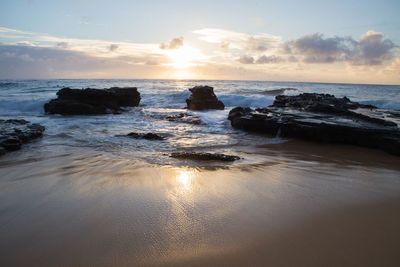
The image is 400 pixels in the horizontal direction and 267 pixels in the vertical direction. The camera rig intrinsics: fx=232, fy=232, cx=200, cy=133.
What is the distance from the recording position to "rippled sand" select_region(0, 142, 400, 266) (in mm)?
1751

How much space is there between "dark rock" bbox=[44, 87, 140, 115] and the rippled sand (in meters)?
9.81

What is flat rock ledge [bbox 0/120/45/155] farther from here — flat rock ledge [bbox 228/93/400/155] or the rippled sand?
flat rock ledge [bbox 228/93/400/155]

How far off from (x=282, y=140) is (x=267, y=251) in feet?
17.4

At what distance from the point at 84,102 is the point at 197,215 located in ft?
45.3

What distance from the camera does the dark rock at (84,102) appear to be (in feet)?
42.8

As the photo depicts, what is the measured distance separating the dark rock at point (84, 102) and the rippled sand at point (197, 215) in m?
9.81

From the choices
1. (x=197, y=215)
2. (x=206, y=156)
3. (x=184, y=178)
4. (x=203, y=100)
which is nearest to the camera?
(x=197, y=215)

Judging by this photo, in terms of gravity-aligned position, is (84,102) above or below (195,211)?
above

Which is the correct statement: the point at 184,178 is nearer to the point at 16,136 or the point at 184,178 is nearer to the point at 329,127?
the point at 16,136

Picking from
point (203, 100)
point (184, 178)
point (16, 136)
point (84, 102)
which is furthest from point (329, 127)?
point (84, 102)

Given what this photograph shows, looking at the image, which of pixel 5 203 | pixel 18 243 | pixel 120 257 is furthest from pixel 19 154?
pixel 120 257

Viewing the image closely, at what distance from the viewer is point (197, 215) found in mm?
2305

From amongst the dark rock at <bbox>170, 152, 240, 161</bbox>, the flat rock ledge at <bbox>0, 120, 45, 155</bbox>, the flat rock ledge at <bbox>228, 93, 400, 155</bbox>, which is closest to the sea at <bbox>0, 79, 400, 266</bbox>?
the dark rock at <bbox>170, 152, 240, 161</bbox>

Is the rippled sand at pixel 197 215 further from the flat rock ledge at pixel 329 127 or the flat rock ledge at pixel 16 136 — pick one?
the flat rock ledge at pixel 329 127
